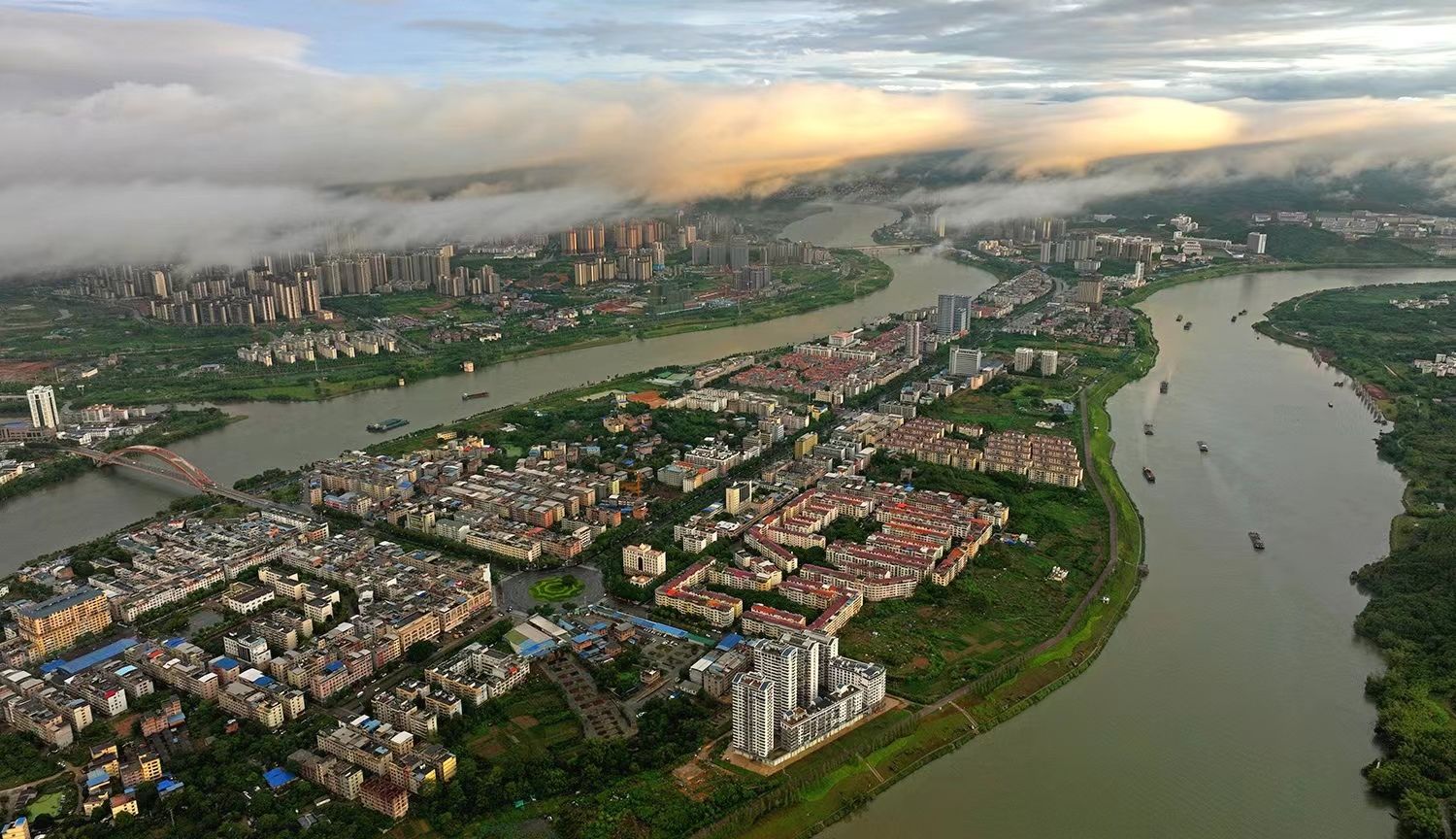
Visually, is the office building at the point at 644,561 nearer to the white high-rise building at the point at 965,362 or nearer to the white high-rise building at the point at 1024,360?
the white high-rise building at the point at 965,362

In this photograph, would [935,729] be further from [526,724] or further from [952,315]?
[952,315]

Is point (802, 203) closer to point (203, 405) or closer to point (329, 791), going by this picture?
point (203, 405)

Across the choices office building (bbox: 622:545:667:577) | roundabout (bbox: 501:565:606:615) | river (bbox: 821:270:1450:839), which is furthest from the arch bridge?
river (bbox: 821:270:1450:839)

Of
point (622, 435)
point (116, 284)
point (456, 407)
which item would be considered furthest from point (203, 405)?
point (116, 284)

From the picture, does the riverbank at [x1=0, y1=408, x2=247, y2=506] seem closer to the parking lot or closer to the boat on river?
the boat on river

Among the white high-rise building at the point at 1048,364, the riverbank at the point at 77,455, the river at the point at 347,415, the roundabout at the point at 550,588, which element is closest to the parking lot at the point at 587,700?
the roundabout at the point at 550,588

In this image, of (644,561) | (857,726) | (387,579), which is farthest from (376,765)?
(644,561)
